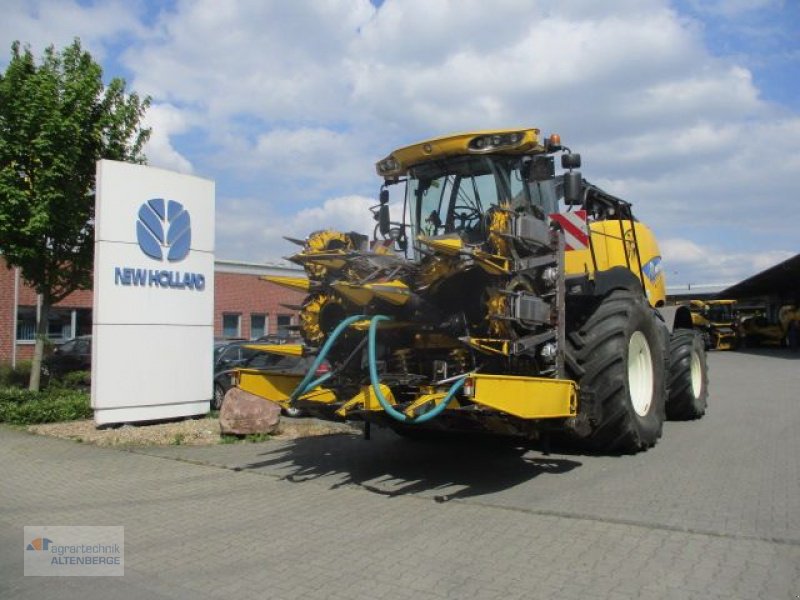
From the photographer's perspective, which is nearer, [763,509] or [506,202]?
[763,509]

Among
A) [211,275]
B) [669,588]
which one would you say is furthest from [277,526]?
[211,275]

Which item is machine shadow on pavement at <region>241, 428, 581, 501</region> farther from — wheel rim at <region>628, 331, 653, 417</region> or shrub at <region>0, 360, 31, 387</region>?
shrub at <region>0, 360, 31, 387</region>

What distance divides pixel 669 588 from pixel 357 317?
3.74 meters

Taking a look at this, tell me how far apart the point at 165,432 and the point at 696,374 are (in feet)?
27.0

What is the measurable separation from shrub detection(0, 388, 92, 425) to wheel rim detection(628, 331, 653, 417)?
29.5 ft

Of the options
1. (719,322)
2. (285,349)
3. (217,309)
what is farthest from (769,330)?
(285,349)

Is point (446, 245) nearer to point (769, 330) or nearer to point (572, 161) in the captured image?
point (572, 161)

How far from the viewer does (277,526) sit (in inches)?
231

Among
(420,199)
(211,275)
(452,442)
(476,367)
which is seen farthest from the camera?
(211,275)

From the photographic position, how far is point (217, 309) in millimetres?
31625

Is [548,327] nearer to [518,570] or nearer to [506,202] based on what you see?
[506,202]

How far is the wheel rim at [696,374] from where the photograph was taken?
11009mm

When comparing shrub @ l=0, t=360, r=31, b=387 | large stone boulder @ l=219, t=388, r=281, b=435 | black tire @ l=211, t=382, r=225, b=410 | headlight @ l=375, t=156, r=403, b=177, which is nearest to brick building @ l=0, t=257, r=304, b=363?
shrub @ l=0, t=360, r=31, b=387

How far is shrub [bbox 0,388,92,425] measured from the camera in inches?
464
